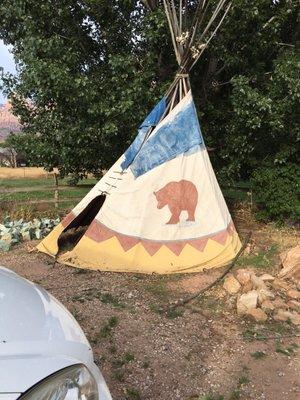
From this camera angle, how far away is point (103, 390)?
2.25 meters

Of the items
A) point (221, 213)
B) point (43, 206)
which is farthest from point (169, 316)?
point (43, 206)

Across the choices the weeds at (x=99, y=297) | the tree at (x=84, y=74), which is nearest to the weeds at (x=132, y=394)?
the weeds at (x=99, y=297)

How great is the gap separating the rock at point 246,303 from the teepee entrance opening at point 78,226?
277 cm

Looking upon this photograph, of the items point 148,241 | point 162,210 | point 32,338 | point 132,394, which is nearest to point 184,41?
point 162,210

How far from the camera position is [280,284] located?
20.0 ft

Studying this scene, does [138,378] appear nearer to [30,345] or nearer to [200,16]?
[30,345]

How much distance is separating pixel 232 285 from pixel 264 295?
0.42 metres

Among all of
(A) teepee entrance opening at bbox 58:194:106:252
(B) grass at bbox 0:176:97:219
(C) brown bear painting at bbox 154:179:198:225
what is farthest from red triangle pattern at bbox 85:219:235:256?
(B) grass at bbox 0:176:97:219

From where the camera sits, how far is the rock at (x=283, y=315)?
5.17 metres

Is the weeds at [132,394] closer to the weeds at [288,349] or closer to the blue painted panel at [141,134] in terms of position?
the weeds at [288,349]

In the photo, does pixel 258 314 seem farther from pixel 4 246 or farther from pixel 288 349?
pixel 4 246

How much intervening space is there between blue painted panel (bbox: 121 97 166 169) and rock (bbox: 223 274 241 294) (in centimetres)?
215

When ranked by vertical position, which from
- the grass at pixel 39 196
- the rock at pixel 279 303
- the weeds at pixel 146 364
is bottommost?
the grass at pixel 39 196

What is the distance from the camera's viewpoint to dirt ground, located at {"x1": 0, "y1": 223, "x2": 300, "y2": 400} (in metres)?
3.91
